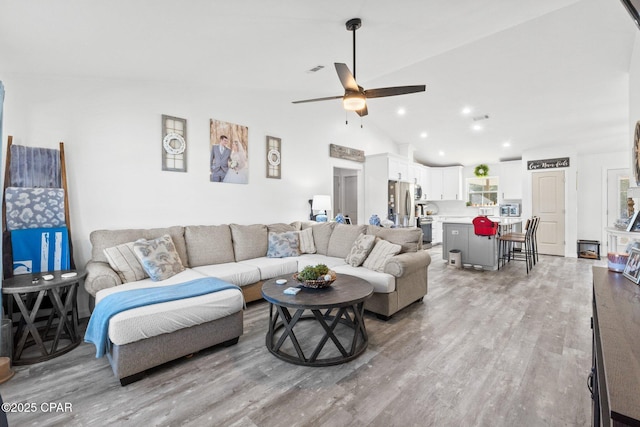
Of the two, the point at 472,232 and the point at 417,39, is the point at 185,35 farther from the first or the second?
the point at 472,232

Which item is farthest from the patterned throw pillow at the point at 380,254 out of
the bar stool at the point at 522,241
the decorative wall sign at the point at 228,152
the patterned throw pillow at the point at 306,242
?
the bar stool at the point at 522,241

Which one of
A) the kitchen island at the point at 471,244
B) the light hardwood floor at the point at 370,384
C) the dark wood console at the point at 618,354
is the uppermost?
the dark wood console at the point at 618,354

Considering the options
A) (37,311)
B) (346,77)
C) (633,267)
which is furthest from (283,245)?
(633,267)

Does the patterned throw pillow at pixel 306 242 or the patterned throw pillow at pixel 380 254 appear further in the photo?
the patterned throw pillow at pixel 306 242

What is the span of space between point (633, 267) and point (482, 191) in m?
7.36

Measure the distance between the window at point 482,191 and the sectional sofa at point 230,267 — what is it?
5.62 metres

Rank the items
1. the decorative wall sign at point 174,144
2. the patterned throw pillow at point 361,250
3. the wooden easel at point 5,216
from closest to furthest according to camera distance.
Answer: the wooden easel at point 5,216
the patterned throw pillow at point 361,250
the decorative wall sign at point 174,144

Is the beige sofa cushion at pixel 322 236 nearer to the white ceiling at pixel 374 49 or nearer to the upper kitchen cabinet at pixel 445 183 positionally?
the white ceiling at pixel 374 49

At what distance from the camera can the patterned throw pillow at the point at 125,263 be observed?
2953mm

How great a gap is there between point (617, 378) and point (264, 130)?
4.87m

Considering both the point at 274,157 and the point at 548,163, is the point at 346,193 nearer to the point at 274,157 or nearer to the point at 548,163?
the point at 274,157

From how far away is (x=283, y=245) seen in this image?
434cm

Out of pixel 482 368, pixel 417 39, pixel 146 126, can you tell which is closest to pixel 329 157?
pixel 417 39

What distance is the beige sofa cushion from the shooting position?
4.55 meters
